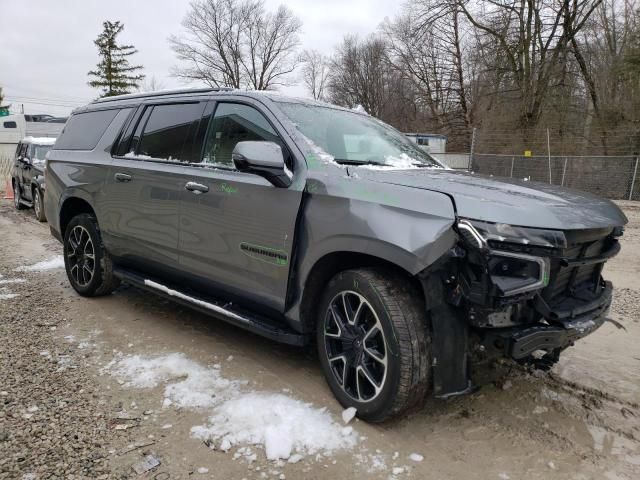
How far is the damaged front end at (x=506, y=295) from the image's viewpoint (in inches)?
90.0

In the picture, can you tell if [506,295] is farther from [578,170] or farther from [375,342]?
[578,170]

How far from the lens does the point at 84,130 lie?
5184mm

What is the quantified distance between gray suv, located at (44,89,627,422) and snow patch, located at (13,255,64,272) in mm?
2897

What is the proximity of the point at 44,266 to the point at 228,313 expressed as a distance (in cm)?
455

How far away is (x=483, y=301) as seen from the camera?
7.54 feet

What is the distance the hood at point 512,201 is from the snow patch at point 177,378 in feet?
5.44

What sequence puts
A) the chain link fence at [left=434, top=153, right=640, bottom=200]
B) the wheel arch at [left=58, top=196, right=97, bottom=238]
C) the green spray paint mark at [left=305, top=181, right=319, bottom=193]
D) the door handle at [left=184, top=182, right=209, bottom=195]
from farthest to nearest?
the chain link fence at [left=434, top=153, right=640, bottom=200]
the wheel arch at [left=58, top=196, right=97, bottom=238]
the door handle at [left=184, top=182, right=209, bottom=195]
the green spray paint mark at [left=305, top=181, right=319, bottom=193]

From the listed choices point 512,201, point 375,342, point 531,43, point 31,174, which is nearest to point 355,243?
point 375,342

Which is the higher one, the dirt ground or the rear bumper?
the rear bumper

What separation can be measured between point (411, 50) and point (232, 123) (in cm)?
3843

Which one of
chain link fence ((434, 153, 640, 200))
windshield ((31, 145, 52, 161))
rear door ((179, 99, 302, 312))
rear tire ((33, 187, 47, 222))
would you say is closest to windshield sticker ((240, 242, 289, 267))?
rear door ((179, 99, 302, 312))

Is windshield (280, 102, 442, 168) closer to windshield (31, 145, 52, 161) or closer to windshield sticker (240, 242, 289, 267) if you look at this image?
windshield sticker (240, 242, 289, 267)

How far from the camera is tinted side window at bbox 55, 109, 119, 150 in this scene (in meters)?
4.92

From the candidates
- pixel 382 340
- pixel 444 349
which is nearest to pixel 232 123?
pixel 382 340
